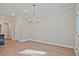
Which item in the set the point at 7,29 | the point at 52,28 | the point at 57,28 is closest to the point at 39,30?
the point at 52,28

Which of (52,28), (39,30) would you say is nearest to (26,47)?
Answer: (39,30)

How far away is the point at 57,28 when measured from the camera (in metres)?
2.07

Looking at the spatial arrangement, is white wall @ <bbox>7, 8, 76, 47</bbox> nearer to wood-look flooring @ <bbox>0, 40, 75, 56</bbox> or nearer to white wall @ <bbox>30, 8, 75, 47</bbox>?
white wall @ <bbox>30, 8, 75, 47</bbox>

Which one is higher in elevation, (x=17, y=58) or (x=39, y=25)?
(x=39, y=25)

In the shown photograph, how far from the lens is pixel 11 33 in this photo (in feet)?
7.20

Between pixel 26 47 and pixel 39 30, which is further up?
pixel 39 30

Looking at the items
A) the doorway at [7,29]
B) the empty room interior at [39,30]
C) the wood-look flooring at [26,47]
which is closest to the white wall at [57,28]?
the empty room interior at [39,30]

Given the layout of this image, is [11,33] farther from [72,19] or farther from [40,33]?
[72,19]

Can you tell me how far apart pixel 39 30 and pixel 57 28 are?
43cm

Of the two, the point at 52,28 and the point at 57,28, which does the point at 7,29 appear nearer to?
the point at 52,28

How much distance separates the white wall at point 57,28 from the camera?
1.93 metres

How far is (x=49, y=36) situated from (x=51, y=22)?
1.02 ft

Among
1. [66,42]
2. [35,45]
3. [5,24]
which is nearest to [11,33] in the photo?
[5,24]

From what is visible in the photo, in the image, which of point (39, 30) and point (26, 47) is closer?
point (26, 47)
